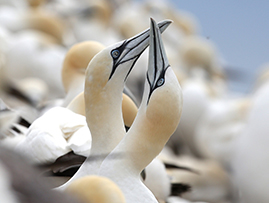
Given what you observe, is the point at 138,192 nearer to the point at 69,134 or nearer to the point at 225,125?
the point at 69,134

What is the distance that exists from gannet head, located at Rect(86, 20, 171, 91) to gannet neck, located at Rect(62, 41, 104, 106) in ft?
1.56

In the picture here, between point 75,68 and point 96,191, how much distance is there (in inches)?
42.2

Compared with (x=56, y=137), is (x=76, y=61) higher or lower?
higher

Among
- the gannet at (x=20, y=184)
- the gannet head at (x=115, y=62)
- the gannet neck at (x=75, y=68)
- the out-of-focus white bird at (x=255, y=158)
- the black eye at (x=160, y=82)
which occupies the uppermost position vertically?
the out-of-focus white bird at (x=255, y=158)

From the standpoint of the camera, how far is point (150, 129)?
46.4 inches

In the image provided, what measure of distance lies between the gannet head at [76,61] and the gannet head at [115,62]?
0.47 m

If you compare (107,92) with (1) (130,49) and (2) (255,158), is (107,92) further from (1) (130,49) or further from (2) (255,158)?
(2) (255,158)

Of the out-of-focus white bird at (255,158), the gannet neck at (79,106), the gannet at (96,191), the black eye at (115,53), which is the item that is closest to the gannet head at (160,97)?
the black eye at (115,53)

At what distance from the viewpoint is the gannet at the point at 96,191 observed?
0.90m

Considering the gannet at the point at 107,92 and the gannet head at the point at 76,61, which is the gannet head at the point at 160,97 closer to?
the gannet at the point at 107,92

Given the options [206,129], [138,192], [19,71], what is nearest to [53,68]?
[19,71]

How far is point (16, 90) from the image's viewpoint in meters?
2.63

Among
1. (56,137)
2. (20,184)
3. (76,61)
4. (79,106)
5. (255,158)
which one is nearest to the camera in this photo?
(20,184)

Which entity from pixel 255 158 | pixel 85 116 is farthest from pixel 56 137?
pixel 255 158
